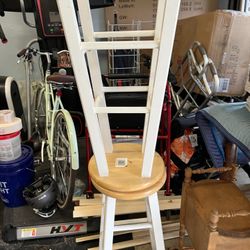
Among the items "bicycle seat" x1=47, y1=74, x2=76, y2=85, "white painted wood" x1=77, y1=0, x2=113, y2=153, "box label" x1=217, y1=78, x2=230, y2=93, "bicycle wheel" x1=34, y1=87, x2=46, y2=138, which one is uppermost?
"white painted wood" x1=77, y1=0, x2=113, y2=153

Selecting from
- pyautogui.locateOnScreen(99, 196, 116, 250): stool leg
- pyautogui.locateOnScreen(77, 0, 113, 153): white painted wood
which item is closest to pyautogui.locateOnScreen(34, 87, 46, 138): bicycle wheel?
pyautogui.locateOnScreen(77, 0, 113, 153): white painted wood

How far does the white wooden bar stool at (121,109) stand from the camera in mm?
668

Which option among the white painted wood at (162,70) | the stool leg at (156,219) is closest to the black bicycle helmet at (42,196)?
the stool leg at (156,219)

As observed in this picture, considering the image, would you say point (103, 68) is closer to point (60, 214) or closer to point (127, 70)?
point (127, 70)

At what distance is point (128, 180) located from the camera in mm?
935

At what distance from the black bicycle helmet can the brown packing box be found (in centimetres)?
145

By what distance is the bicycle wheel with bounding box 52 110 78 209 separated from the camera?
153 centimetres

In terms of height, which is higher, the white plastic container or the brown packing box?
the brown packing box

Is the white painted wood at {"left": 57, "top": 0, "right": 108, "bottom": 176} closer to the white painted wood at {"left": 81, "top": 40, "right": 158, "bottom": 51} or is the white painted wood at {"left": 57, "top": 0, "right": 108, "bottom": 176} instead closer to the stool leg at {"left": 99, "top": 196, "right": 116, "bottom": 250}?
the white painted wood at {"left": 81, "top": 40, "right": 158, "bottom": 51}

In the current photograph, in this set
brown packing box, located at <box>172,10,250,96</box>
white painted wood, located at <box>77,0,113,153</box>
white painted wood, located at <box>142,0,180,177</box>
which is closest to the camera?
white painted wood, located at <box>142,0,180,177</box>

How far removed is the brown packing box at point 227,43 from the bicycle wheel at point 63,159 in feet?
3.96

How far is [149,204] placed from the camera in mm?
1025

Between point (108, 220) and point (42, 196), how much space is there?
67cm

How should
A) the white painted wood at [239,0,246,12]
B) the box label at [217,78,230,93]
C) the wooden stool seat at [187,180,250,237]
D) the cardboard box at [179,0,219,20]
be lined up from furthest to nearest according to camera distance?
the cardboard box at [179,0,219,20] < the white painted wood at [239,0,246,12] < the box label at [217,78,230,93] < the wooden stool seat at [187,180,250,237]
